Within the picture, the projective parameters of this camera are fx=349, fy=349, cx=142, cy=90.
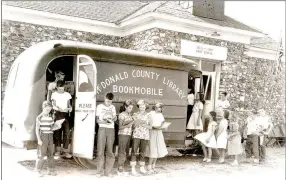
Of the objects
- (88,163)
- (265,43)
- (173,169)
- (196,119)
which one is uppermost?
(265,43)

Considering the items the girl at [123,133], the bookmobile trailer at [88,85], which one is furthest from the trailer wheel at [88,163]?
the girl at [123,133]

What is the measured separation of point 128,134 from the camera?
6918 mm

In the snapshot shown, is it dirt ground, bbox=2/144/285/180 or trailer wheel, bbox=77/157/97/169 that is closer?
dirt ground, bbox=2/144/285/180

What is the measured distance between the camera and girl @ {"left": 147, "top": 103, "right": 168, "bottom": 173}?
24.3ft

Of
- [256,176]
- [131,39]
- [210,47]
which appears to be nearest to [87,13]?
[131,39]

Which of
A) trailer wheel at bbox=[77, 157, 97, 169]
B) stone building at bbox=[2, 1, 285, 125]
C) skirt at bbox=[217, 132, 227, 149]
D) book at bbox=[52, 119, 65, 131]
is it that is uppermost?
stone building at bbox=[2, 1, 285, 125]

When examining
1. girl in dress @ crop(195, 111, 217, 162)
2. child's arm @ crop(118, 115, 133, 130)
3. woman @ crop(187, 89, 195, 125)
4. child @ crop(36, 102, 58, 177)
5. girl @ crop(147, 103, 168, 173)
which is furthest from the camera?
woman @ crop(187, 89, 195, 125)

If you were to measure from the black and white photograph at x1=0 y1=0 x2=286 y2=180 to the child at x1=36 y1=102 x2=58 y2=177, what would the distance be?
0.7 inches

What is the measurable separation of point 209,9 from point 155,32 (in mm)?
2862

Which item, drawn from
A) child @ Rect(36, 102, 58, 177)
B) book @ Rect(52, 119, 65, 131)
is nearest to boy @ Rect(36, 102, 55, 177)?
child @ Rect(36, 102, 58, 177)

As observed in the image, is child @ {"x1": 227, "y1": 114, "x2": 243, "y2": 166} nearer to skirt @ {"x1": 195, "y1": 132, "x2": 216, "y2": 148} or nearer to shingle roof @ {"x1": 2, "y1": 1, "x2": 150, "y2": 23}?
skirt @ {"x1": 195, "y1": 132, "x2": 216, "y2": 148}

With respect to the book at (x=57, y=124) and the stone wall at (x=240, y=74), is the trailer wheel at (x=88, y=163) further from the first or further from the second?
the stone wall at (x=240, y=74)

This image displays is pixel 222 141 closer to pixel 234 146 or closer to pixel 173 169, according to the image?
pixel 234 146

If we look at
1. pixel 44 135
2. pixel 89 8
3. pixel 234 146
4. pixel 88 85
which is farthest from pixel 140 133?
pixel 89 8
